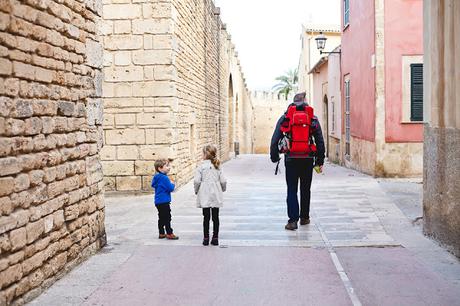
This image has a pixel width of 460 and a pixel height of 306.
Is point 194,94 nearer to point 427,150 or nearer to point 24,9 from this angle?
point 427,150

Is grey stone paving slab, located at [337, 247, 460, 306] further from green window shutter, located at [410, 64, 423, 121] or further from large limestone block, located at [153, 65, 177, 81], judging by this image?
green window shutter, located at [410, 64, 423, 121]

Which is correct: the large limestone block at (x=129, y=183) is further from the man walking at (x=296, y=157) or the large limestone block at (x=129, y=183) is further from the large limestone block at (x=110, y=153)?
the man walking at (x=296, y=157)

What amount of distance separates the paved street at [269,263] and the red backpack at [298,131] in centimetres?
108

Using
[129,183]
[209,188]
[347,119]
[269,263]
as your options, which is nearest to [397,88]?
[347,119]

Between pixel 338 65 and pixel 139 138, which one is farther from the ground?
pixel 338 65

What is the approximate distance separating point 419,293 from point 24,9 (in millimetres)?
4050

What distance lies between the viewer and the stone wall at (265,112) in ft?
182

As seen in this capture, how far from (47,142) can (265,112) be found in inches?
1996

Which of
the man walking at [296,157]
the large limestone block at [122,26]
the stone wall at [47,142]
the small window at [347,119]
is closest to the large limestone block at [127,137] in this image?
the large limestone block at [122,26]

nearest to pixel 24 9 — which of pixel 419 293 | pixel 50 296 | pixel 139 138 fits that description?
pixel 50 296

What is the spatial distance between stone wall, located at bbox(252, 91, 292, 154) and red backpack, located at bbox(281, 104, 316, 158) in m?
47.2

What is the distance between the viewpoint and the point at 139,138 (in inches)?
471

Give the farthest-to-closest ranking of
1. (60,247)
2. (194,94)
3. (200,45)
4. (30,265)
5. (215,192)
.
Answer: (200,45), (194,94), (215,192), (60,247), (30,265)

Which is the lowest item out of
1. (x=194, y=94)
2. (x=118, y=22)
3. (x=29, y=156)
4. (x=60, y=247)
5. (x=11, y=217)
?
(x=60, y=247)
